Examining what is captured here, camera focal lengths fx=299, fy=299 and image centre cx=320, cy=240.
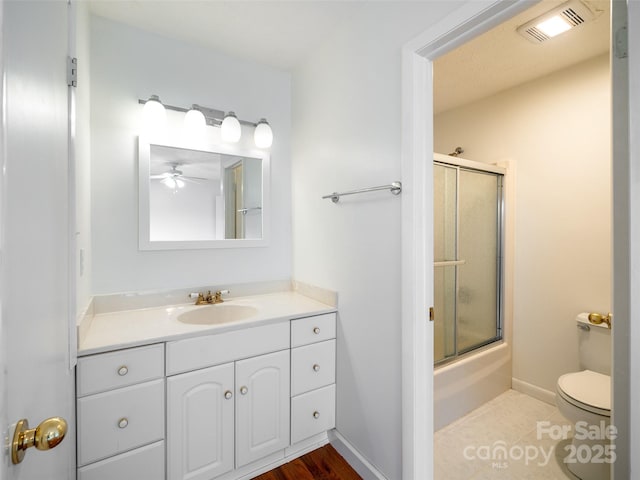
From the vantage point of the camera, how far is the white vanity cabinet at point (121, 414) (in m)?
1.16

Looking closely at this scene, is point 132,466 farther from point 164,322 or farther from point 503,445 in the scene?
point 503,445

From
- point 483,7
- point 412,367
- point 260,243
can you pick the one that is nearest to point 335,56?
point 483,7

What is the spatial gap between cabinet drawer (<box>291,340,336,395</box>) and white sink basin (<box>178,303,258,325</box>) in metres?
0.37

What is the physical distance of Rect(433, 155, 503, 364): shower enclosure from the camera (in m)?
2.08

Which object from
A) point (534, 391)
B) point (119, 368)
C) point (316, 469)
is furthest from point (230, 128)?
point (534, 391)

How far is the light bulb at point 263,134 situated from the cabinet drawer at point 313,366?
132cm

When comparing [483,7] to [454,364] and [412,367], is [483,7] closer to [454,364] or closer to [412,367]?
[412,367]

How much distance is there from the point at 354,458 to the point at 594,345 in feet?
5.46

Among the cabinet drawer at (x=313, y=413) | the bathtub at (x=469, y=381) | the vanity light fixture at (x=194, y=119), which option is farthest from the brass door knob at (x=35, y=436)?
the bathtub at (x=469, y=381)

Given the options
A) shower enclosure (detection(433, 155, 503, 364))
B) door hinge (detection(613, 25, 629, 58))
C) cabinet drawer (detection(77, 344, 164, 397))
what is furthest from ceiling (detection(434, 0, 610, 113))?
cabinet drawer (detection(77, 344, 164, 397))

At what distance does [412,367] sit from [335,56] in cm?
169

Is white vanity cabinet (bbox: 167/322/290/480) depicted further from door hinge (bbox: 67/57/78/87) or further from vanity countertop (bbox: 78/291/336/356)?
door hinge (bbox: 67/57/78/87)

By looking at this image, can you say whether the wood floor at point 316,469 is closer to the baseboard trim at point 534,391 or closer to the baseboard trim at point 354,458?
the baseboard trim at point 354,458

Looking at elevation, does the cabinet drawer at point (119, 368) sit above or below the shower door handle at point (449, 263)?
below
